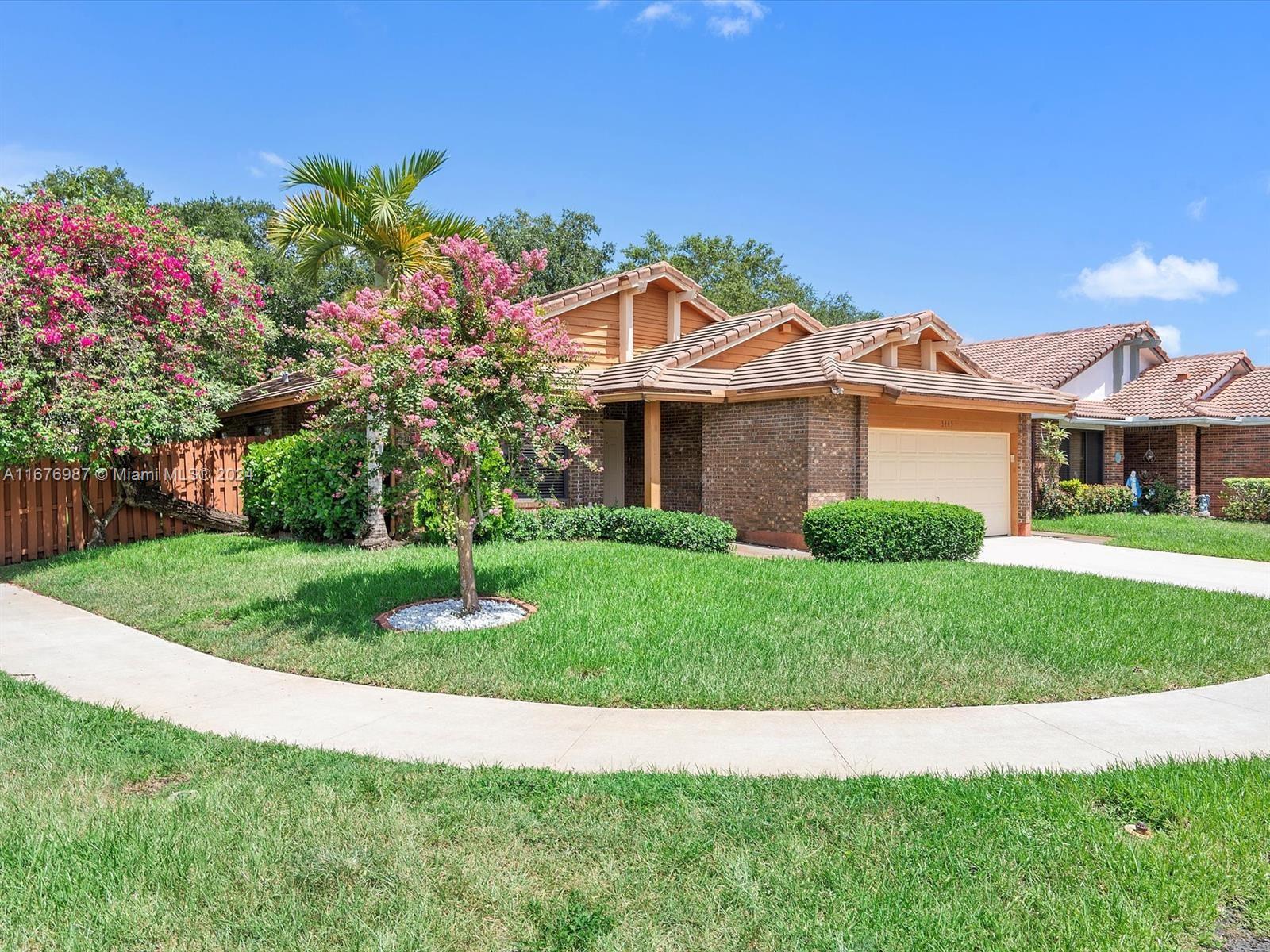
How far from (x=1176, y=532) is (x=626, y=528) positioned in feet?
42.6

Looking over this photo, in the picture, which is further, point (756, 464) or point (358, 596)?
point (756, 464)

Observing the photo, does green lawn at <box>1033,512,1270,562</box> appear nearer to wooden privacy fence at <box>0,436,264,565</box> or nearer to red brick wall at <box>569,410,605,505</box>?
red brick wall at <box>569,410,605,505</box>

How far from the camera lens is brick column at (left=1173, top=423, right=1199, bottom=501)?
2283 centimetres

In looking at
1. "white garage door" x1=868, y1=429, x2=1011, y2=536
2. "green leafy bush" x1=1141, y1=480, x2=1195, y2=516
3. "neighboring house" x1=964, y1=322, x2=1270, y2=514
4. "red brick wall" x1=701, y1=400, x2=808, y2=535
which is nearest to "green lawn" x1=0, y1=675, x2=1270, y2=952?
"red brick wall" x1=701, y1=400, x2=808, y2=535

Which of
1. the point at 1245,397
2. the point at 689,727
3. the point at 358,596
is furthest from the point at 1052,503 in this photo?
the point at 689,727

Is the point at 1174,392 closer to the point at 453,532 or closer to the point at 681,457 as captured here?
the point at 681,457

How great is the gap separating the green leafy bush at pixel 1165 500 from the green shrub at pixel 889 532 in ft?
47.5

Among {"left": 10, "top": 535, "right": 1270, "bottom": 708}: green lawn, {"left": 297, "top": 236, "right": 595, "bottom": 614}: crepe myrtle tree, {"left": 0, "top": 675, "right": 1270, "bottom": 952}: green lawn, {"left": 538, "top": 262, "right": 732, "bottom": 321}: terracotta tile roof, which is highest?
{"left": 538, "top": 262, "right": 732, "bottom": 321}: terracotta tile roof

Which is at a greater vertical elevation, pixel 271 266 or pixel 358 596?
pixel 271 266

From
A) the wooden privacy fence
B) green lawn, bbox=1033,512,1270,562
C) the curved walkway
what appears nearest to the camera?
the curved walkway

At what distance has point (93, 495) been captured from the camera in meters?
14.4

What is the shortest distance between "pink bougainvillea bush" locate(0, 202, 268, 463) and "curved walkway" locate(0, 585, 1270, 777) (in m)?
6.70

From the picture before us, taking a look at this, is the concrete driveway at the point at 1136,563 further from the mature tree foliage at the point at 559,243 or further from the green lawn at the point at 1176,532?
the mature tree foliage at the point at 559,243

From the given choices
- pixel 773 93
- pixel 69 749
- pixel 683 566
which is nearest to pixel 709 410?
pixel 683 566
